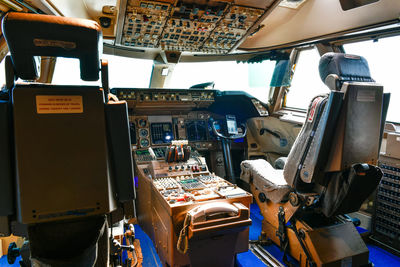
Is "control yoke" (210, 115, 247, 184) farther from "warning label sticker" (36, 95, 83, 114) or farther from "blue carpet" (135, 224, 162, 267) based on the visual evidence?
"warning label sticker" (36, 95, 83, 114)

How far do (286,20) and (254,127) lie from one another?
4.72 ft

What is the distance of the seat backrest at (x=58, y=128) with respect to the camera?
3.18 feet

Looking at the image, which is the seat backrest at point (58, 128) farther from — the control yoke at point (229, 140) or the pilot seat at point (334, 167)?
the control yoke at point (229, 140)

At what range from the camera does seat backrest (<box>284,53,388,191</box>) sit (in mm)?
1714

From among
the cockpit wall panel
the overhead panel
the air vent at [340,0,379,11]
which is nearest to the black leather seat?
the air vent at [340,0,379,11]

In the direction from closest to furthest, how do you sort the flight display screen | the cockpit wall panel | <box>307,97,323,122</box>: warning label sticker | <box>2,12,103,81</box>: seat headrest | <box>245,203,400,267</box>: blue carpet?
<box>2,12,103,81</box>: seat headrest < <box>307,97,323,122</box>: warning label sticker < <box>245,203,400,267</box>: blue carpet < the flight display screen < the cockpit wall panel

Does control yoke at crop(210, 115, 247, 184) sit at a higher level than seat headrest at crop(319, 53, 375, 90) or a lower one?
lower

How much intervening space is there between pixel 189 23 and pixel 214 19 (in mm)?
231

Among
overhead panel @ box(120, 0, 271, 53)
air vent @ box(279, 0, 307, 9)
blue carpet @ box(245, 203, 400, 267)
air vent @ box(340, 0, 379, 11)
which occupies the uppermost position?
air vent @ box(279, 0, 307, 9)

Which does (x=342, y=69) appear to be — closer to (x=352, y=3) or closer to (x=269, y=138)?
(x=352, y=3)

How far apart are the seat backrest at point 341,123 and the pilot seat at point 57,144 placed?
1.28 metres

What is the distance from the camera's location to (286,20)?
3113 millimetres

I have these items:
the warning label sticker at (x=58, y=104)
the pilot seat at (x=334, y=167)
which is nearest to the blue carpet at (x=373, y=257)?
the pilot seat at (x=334, y=167)

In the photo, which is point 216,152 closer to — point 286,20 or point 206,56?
point 206,56
